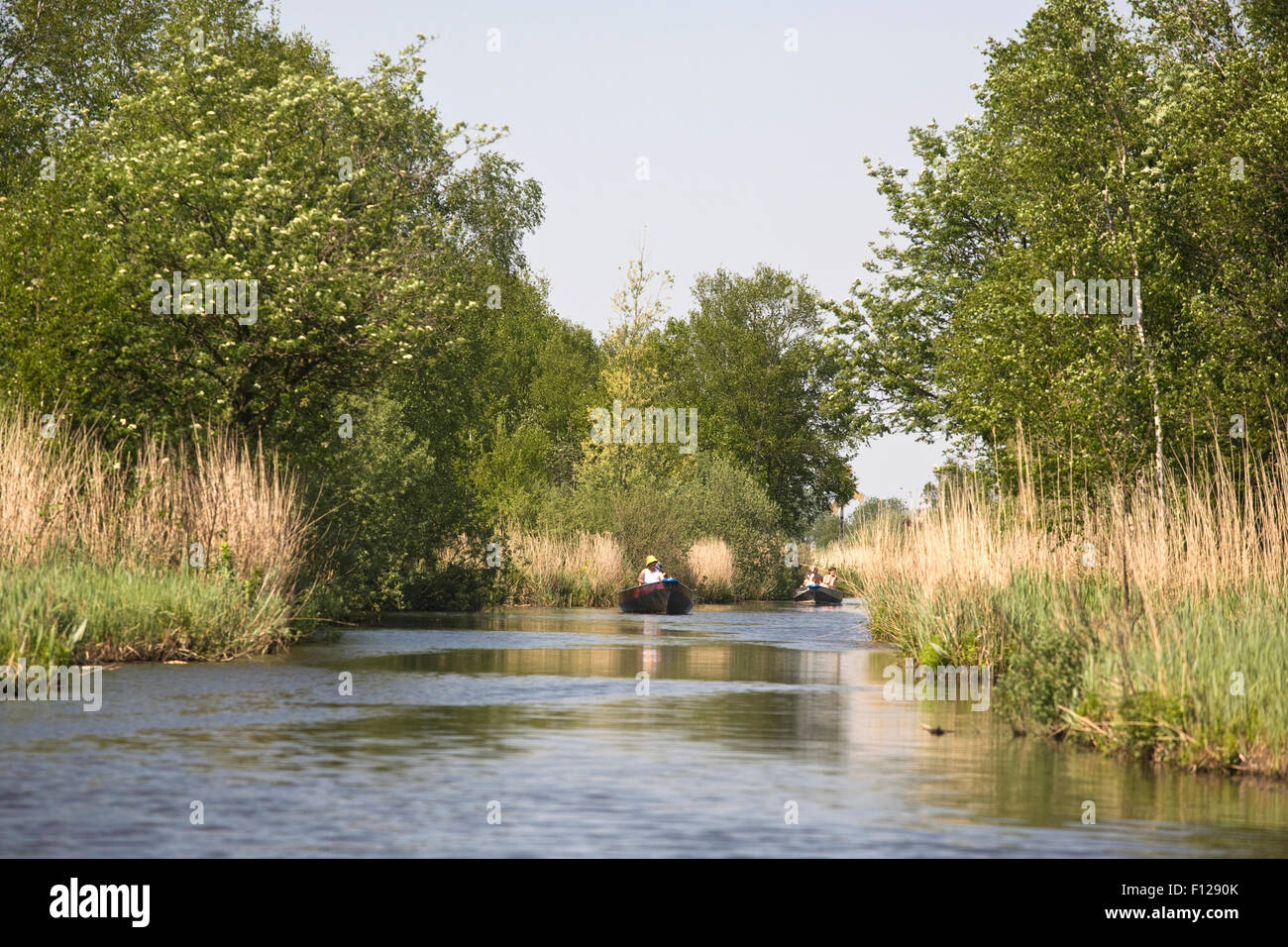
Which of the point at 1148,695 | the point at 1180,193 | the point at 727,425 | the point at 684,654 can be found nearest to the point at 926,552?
the point at 684,654

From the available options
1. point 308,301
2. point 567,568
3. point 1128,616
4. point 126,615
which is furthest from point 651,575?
point 1128,616

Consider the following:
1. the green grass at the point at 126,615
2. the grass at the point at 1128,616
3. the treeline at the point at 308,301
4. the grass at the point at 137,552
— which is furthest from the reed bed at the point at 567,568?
the green grass at the point at 126,615

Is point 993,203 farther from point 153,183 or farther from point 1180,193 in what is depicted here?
point 153,183

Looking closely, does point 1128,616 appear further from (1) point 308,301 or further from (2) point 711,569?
(2) point 711,569

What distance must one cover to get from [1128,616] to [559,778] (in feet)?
20.9

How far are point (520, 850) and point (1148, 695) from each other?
6.70 m

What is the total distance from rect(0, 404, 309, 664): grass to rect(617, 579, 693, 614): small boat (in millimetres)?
18640

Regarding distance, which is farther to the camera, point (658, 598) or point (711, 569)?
point (711, 569)

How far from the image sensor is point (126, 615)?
20625 millimetres

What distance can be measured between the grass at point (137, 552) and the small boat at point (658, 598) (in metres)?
18.6

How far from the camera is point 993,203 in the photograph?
44.7 metres

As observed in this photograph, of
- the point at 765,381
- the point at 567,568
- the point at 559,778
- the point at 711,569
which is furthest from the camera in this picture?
the point at 765,381

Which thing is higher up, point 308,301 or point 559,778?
point 308,301

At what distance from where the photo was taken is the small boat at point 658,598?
4472 cm
